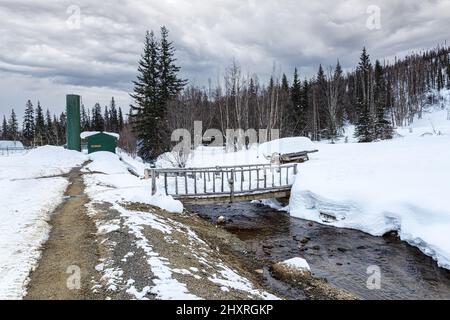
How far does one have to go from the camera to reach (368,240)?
464 inches

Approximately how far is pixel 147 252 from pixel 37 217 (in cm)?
446

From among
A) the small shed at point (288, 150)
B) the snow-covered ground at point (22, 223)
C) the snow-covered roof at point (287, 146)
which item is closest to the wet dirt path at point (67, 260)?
the snow-covered ground at point (22, 223)

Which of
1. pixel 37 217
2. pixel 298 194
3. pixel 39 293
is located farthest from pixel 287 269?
pixel 298 194

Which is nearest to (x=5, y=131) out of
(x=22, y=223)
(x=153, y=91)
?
(x=153, y=91)

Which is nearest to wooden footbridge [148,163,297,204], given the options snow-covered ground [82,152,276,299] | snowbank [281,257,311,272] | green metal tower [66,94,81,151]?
snow-covered ground [82,152,276,299]

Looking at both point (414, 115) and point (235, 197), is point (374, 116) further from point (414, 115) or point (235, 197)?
point (235, 197)

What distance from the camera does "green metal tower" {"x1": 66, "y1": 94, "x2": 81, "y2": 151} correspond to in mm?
39438

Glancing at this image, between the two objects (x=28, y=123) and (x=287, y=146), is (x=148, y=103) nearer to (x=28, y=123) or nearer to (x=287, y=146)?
(x=287, y=146)

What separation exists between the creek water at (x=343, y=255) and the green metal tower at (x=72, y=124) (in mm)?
29287

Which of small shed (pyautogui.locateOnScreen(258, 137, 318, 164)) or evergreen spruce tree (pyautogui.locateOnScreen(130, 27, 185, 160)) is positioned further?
evergreen spruce tree (pyautogui.locateOnScreen(130, 27, 185, 160))

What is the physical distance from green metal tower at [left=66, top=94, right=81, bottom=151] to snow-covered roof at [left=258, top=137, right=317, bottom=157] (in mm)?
25995

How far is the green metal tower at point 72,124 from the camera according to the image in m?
39.4

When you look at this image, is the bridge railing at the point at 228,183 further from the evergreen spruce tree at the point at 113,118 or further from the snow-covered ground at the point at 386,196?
the evergreen spruce tree at the point at 113,118

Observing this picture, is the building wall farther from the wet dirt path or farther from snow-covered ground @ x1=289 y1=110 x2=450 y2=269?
the wet dirt path
